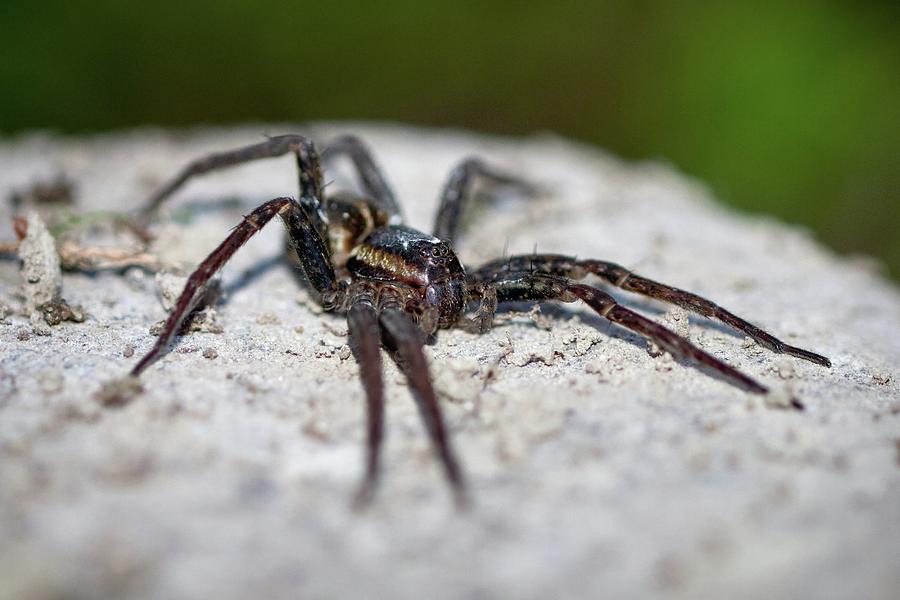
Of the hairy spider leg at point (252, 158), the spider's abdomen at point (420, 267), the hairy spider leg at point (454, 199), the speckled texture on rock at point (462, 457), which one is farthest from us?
the hairy spider leg at point (454, 199)

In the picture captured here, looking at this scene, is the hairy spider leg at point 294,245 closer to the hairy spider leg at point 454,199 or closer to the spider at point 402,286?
the spider at point 402,286

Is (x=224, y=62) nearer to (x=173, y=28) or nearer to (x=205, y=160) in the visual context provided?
(x=173, y=28)

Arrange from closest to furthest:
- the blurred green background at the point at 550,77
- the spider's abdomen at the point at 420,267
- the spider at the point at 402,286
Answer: the spider at the point at 402,286, the spider's abdomen at the point at 420,267, the blurred green background at the point at 550,77

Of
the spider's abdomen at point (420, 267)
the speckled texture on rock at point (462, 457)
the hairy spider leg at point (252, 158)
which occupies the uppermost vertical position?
the hairy spider leg at point (252, 158)

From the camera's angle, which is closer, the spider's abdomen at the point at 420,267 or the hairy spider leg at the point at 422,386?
the hairy spider leg at the point at 422,386

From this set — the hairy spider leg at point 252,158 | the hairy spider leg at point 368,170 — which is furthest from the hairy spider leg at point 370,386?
the hairy spider leg at point 368,170

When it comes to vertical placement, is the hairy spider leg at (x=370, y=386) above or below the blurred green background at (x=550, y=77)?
below

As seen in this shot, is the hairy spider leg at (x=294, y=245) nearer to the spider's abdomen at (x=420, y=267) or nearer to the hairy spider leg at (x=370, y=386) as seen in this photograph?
the spider's abdomen at (x=420, y=267)

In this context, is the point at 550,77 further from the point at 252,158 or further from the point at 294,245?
the point at 294,245
